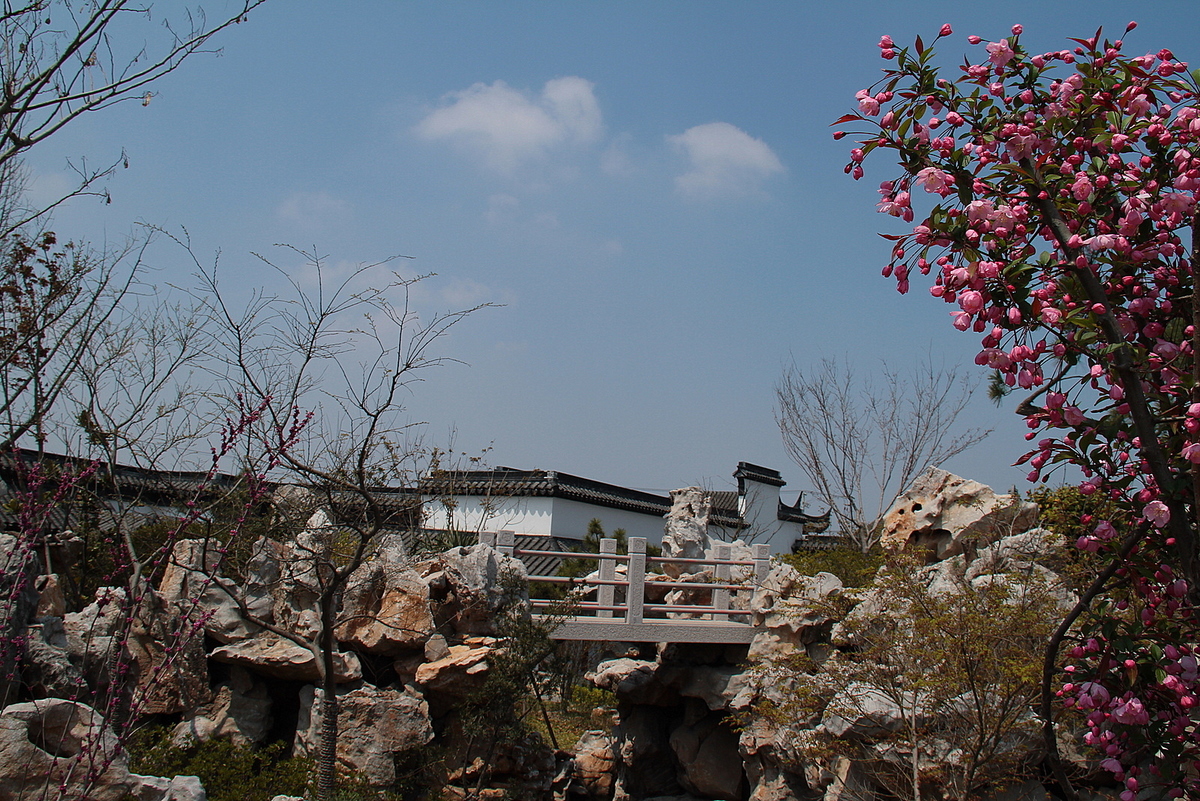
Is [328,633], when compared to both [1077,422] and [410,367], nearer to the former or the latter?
[410,367]

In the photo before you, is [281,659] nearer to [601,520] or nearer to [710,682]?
[710,682]

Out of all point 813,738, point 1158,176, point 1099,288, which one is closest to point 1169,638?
point 1099,288

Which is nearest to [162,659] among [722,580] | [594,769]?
[594,769]

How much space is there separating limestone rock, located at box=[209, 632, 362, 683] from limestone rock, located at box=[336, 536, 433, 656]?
0.24 metres

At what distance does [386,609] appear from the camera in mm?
7895

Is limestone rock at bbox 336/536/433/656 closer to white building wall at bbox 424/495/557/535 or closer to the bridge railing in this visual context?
the bridge railing

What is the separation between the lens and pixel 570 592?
8562 mm

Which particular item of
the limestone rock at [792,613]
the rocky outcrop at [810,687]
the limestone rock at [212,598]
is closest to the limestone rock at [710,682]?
the rocky outcrop at [810,687]

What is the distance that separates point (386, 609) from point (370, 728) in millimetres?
1076

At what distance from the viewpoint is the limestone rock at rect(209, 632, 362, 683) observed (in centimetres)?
742

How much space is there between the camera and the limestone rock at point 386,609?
305 inches

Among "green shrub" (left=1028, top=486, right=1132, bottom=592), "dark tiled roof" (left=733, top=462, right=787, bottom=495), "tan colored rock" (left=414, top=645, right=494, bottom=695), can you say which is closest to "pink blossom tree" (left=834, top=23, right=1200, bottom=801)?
"green shrub" (left=1028, top=486, right=1132, bottom=592)

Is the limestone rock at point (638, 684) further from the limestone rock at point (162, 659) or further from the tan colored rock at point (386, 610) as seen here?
the limestone rock at point (162, 659)

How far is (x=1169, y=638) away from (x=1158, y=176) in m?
1.25
